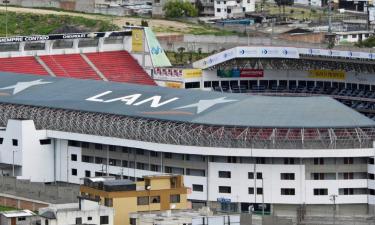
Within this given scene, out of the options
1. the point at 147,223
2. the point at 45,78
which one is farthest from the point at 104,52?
the point at 147,223

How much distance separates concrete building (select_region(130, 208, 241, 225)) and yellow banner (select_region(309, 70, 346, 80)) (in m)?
50.3

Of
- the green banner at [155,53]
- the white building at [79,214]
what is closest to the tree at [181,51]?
the green banner at [155,53]

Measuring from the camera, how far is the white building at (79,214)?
91500mm

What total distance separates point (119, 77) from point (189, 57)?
895 inches

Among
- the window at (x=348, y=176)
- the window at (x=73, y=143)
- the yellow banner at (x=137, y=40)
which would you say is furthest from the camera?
the yellow banner at (x=137, y=40)

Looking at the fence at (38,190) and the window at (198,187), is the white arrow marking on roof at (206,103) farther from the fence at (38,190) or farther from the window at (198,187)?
the fence at (38,190)

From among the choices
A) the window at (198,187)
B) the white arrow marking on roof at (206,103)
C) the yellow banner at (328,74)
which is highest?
the white arrow marking on roof at (206,103)

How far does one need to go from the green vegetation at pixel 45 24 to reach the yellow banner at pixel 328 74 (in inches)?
1640

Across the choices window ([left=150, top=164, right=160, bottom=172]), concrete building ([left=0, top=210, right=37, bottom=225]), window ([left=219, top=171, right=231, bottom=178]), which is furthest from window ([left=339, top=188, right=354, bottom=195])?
concrete building ([left=0, top=210, right=37, bottom=225])

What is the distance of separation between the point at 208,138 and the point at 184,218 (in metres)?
21.6

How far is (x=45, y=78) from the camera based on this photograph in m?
132

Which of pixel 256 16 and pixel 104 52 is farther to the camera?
pixel 256 16

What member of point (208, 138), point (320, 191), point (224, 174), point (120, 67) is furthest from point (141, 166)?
point (120, 67)

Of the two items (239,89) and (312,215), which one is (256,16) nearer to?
(239,89)
